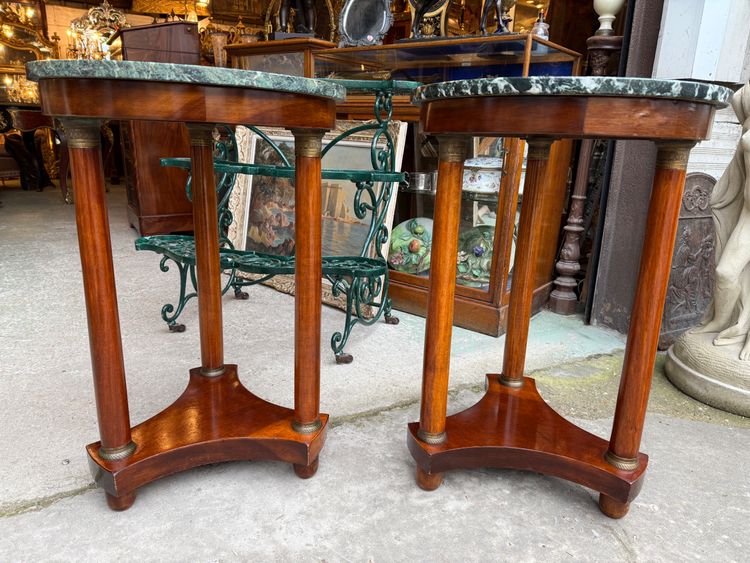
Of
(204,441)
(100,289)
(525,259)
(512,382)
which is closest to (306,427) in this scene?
(204,441)

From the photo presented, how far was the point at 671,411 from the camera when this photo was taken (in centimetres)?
186

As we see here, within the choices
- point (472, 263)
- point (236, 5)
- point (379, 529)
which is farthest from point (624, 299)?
point (236, 5)

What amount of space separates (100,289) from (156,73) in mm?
450

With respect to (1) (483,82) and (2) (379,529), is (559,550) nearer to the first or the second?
(2) (379,529)

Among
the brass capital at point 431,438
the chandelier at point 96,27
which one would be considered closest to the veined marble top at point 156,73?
the brass capital at point 431,438

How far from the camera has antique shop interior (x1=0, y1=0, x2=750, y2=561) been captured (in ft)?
3.69

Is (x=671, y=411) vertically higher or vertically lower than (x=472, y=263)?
lower

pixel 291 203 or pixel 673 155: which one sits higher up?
pixel 673 155

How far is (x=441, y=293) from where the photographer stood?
129 cm

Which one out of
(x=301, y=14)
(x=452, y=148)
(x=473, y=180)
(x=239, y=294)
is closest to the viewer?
(x=452, y=148)

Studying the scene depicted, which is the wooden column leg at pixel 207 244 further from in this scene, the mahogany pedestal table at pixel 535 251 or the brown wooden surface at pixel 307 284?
the mahogany pedestal table at pixel 535 251

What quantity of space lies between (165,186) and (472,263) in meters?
2.60

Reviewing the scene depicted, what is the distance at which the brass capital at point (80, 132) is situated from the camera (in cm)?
105

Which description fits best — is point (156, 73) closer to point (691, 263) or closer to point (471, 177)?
point (471, 177)
